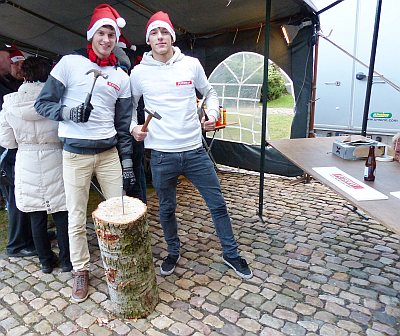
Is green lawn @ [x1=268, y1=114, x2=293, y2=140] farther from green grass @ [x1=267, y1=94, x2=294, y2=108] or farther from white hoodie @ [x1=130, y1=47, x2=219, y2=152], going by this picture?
white hoodie @ [x1=130, y1=47, x2=219, y2=152]

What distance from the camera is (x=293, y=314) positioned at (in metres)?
2.36

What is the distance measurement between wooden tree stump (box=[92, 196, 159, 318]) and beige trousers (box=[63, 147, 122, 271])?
224 mm

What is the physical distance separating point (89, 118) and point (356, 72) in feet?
13.8

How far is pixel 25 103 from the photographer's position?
2.55 metres

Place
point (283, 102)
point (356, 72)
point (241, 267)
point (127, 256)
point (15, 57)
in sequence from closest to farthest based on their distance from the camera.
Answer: point (127, 256)
point (241, 267)
point (15, 57)
point (356, 72)
point (283, 102)

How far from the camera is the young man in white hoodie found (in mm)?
2436

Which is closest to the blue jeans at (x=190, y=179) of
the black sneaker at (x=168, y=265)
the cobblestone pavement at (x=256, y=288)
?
the black sneaker at (x=168, y=265)

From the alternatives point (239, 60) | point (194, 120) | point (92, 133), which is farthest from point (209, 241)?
point (239, 60)

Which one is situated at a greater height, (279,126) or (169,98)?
(169,98)

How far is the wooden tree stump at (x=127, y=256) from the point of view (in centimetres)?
218

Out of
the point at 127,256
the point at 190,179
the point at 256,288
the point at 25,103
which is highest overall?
the point at 25,103

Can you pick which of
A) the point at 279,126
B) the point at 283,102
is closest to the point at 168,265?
the point at 279,126

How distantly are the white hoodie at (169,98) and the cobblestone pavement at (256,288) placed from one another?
1.10 m

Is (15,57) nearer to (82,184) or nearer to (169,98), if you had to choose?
(82,184)
